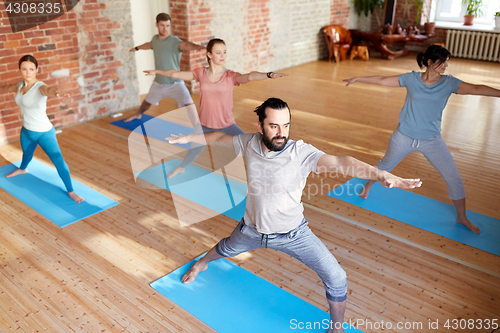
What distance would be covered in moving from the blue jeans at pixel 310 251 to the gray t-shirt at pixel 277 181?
4 centimetres

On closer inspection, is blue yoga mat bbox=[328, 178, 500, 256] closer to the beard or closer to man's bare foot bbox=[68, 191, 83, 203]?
the beard

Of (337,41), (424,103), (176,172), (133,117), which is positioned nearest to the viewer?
(424,103)

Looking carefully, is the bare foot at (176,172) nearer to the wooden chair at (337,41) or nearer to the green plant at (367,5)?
the wooden chair at (337,41)

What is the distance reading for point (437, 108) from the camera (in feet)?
10.2

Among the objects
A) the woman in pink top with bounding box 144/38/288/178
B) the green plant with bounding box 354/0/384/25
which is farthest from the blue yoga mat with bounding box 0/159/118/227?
the green plant with bounding box 354/0/384/25

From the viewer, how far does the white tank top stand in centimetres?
346

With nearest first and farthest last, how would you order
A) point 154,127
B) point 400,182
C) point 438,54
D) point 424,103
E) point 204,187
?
1. point 400,182
2. point 438,54
3. point 424,103
4. point 204,187
5. point 154,127

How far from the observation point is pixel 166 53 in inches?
200

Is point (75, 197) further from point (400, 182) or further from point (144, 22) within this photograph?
point (144, 22)

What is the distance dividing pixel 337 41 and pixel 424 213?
6.95m

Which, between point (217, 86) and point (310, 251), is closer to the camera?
point (310, 251)

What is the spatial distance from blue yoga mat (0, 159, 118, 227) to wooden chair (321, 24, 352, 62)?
7.04 m

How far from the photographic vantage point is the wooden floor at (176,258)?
2.49 m

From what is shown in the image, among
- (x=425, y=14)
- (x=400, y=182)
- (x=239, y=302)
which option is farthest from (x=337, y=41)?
(x=400, y=182)
